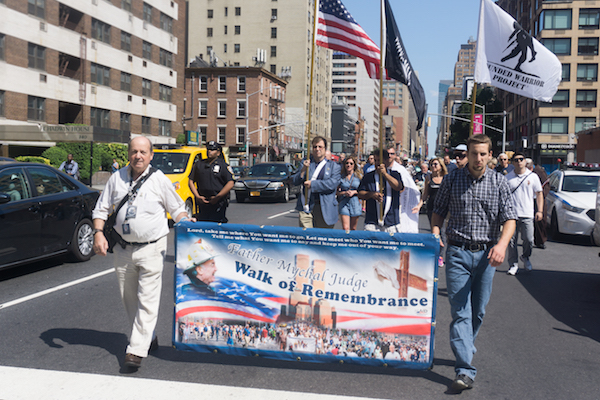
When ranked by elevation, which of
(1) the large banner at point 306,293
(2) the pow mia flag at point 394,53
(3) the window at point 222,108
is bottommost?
(1) the large banner at point 306,293

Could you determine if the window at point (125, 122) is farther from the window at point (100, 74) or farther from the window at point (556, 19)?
the window at point (556, 19)

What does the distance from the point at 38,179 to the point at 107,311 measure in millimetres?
3201

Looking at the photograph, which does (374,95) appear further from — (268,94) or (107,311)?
(107,311)

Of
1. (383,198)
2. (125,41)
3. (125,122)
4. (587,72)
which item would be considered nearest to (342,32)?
(383,198)

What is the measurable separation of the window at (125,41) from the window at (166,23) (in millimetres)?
5483

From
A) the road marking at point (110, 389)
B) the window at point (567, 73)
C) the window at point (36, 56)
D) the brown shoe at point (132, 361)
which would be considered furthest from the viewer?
the window at point (567, 73)

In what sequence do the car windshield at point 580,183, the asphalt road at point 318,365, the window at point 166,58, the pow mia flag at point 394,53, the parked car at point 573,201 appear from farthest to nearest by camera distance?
the window at point 166,58 → the car windshield at point 580,183 → the parked car at point 573,201 → the pow mia flag at point 394,53 → the asphalt road at point 318,365

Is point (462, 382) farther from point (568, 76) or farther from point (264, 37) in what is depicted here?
point (264, 37)

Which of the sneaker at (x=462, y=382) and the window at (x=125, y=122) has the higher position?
the window at (x=125, y=122)

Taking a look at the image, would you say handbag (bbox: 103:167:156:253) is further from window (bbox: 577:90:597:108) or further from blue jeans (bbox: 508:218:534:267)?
window (bbox: 577:90:597:108)

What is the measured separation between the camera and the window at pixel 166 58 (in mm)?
50959

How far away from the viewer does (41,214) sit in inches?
326

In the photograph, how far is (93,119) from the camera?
41781 mm

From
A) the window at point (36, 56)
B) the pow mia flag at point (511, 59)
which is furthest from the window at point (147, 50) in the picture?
the pow mia flag at point (511, 59)
